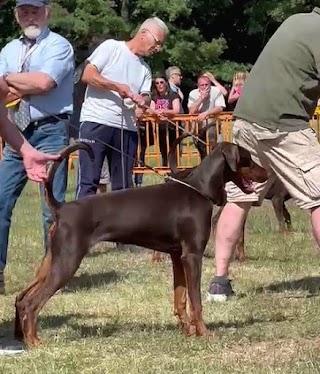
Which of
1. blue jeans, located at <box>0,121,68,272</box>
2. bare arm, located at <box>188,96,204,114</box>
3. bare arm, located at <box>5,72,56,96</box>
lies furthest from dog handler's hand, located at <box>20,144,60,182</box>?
bare arm, located at <box>188,96,204,114</box>

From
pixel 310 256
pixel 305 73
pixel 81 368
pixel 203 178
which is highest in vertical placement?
pixel 305 73

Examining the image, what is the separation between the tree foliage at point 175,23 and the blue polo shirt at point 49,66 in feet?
75.1

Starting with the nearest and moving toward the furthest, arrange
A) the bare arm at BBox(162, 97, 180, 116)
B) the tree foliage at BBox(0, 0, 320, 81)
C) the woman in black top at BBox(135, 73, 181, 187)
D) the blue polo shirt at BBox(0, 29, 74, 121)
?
1. the blue polo shirt at BBox(0, 29, 74, 121)
2. the woman in black top at BBox(135, 73, 181, 187)
3. the bare arm at BBox(162, 97, 180, 116)
4. the tree foliage at BBox(0, 0, 320, 81)

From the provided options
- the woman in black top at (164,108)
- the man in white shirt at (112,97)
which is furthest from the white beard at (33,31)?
the woman in black top at (164,108)

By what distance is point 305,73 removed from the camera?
231 inches

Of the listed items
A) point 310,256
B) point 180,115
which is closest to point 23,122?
point 310,256

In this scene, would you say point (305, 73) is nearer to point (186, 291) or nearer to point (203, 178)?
point (203, 178)

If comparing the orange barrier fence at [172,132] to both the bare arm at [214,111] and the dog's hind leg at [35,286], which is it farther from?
the dog's hind leg at [35,286]

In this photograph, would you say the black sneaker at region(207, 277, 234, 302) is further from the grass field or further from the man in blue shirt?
the man in blue shirt

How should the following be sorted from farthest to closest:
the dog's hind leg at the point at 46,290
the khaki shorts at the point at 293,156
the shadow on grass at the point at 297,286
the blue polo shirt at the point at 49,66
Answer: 1. the shadow on grass at the point at 297,286
2. the blue polo shirt at the point at 49,66
3. the khaki shorts at the point at 293,156
4. the dog's hind leg at the point at 46,290

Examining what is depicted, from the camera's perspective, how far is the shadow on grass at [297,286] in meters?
7.38

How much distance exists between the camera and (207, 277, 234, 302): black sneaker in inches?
273

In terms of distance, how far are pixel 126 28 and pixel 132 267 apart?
23459 millimetres

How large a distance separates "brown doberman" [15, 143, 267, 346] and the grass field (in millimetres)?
A: 233
